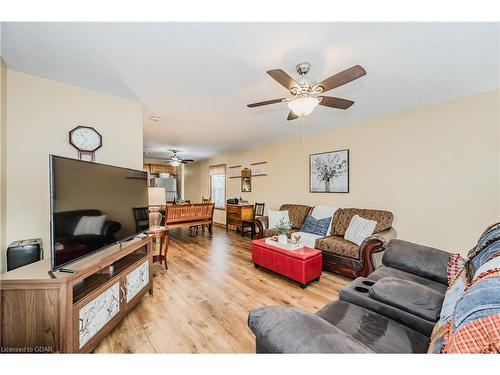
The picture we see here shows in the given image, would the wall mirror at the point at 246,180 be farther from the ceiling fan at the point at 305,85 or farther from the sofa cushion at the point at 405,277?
the sofa cushion at the point at 405,277

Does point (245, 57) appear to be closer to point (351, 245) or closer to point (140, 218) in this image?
point (140, 218)

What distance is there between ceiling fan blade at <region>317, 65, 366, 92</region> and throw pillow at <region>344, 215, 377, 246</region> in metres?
2.19

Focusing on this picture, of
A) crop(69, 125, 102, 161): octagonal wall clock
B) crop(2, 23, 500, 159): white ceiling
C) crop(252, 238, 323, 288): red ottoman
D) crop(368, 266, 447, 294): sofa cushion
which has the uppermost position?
crop(2, 23, 500, 159): white ceiling

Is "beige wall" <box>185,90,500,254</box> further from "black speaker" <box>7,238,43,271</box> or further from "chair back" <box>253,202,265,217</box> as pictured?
"black speaker" <box>7,238,43,271</box>

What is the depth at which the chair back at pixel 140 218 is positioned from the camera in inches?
84.3

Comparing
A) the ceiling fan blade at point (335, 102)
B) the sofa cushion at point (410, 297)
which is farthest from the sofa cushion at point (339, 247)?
the ceiling fan blade at point (335, 102)

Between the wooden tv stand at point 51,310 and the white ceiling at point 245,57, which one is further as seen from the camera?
the white ceiling at point 245,57

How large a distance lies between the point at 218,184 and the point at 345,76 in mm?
5937

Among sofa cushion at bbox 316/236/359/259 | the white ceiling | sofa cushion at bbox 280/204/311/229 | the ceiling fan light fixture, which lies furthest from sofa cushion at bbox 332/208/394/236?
the ceiling fan light fixture

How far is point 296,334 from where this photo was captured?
0.74 metres

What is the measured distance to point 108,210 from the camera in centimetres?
169

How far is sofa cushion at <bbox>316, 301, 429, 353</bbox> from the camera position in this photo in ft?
3.32

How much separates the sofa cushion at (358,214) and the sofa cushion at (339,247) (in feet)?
0.88
